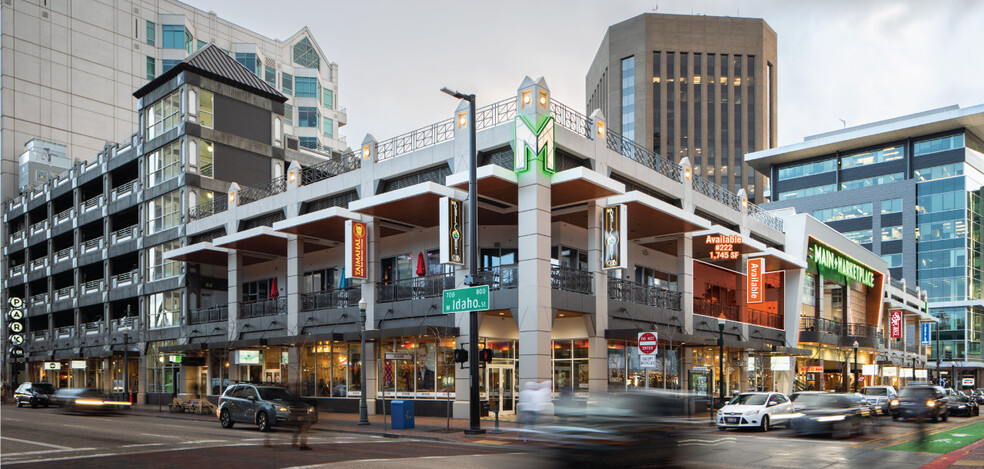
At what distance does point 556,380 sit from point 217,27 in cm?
6953

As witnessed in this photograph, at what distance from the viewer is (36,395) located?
1738 inches

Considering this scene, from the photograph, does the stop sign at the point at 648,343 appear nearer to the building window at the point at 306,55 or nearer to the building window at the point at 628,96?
the building window at the point at 306,55

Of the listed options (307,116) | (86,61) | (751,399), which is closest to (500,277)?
(751,399)

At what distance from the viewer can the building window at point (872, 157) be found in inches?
3981

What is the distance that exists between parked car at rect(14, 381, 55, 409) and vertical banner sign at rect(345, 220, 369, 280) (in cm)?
2329

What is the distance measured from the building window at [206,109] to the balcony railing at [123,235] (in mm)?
9242

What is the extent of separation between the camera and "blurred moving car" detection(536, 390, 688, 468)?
445 inches

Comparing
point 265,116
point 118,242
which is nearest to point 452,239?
point 265,116

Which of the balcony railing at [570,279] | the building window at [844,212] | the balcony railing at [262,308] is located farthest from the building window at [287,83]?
the building window at [844,212]

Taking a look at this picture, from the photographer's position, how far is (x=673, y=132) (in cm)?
12738

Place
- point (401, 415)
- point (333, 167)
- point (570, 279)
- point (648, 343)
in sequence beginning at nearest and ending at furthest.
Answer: point (648, 343), point (401, 415), point (570, 279), point (333, 167)

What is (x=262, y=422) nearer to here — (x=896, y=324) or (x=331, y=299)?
(x=331, y=299)

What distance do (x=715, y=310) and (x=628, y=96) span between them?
92.2m

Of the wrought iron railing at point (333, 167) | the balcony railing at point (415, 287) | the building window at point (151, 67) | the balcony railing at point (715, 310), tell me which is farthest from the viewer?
the building window at point (151, 67)
